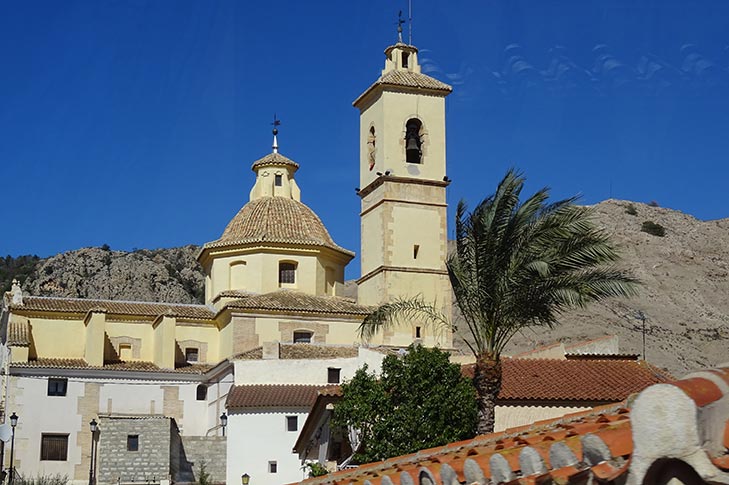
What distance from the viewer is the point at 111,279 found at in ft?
270

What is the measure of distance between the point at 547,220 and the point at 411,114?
2708cm

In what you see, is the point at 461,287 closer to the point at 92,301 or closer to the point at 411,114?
the point at 411,114

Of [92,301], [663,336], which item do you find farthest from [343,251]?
[663,336]

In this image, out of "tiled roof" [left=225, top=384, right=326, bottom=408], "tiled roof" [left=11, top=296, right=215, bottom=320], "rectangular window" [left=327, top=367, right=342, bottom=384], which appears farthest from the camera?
"tiled roof" [left=11, top=296, right=215, bottom=320]

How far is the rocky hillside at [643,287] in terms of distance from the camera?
244 ft

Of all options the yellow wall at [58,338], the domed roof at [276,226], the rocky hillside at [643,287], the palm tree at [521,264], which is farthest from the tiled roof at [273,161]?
the palm tree at [521,264]

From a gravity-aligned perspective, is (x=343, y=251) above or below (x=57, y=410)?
above

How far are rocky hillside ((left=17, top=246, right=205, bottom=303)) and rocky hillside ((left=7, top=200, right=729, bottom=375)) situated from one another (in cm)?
7

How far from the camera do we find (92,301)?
49812mm

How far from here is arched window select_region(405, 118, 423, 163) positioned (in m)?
47.0

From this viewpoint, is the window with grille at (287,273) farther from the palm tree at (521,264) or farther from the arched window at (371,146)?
the palm tree at (521,264)

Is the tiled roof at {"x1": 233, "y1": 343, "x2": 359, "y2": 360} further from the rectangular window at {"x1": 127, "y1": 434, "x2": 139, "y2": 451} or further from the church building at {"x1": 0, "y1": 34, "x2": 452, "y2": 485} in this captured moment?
the rectangular window at {"x1": 127, "y1": 434, "x2": 139, "y2": 451}

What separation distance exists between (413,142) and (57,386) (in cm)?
1772

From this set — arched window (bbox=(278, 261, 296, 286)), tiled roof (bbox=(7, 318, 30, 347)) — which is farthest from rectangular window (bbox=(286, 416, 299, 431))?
tiled roof (bbox=(7, 318, 30, 347))
